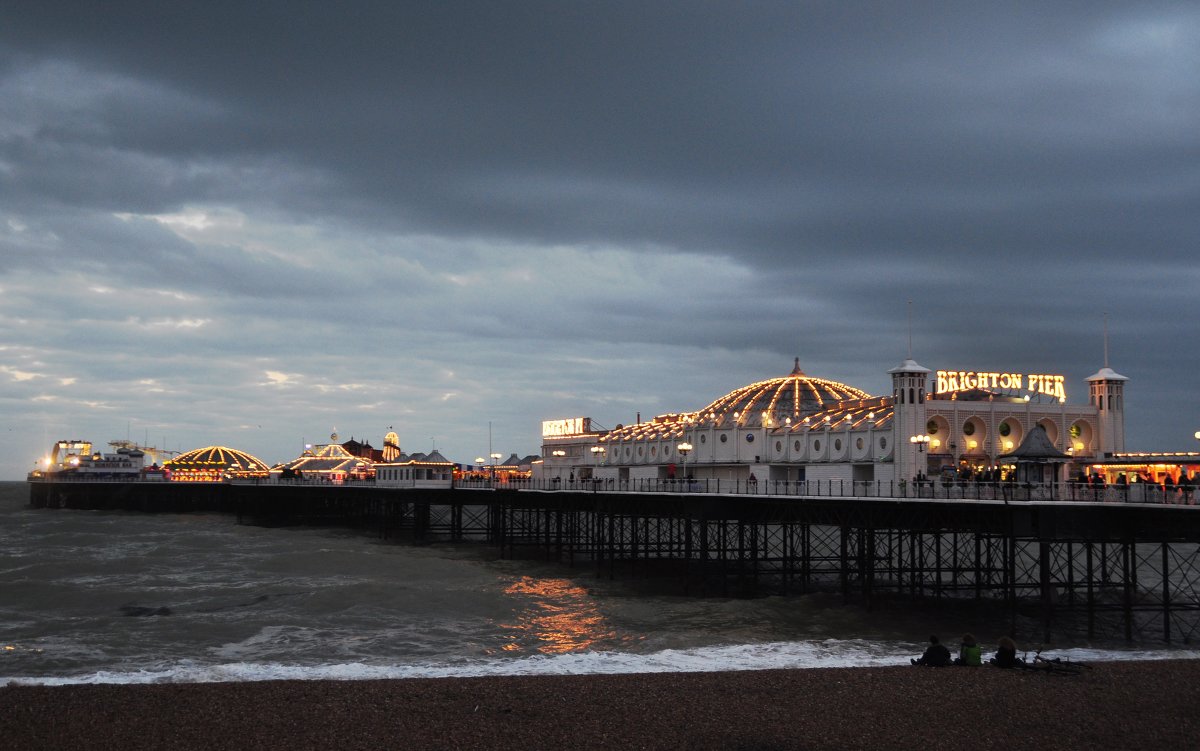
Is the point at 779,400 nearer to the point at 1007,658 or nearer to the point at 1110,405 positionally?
the point at 1110,405

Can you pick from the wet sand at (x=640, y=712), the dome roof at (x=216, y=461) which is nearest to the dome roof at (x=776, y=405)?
the wet sand at (x=640, y=712)

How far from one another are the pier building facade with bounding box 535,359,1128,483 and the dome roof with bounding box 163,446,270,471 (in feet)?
384

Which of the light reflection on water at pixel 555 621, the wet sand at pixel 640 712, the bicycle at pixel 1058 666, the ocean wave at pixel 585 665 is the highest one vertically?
the bicycle at pixel 1058 666

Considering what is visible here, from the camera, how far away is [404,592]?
4397 centimetres

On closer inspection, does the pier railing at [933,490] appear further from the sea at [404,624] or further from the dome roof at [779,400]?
the dome roof at [779,400]

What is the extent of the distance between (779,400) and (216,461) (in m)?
122

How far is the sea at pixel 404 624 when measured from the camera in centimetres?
2783

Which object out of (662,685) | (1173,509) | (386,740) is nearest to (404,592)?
(662,685)

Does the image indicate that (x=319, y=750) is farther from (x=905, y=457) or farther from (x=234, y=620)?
(x=905, y=457)

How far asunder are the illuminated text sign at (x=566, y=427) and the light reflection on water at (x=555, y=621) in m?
76.2

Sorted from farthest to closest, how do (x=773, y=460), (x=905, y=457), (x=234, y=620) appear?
1. (x=773, y=460)
2. (x=905, y=457)
3. (x=234, y=620)

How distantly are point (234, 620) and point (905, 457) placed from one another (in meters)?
31.7

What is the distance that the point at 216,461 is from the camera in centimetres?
17175

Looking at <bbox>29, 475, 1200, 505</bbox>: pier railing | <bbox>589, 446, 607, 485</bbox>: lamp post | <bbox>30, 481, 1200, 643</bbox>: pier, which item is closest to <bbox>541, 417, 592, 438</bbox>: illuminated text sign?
<bbox>589, 446, 607, 485</bbox>: lamp post
